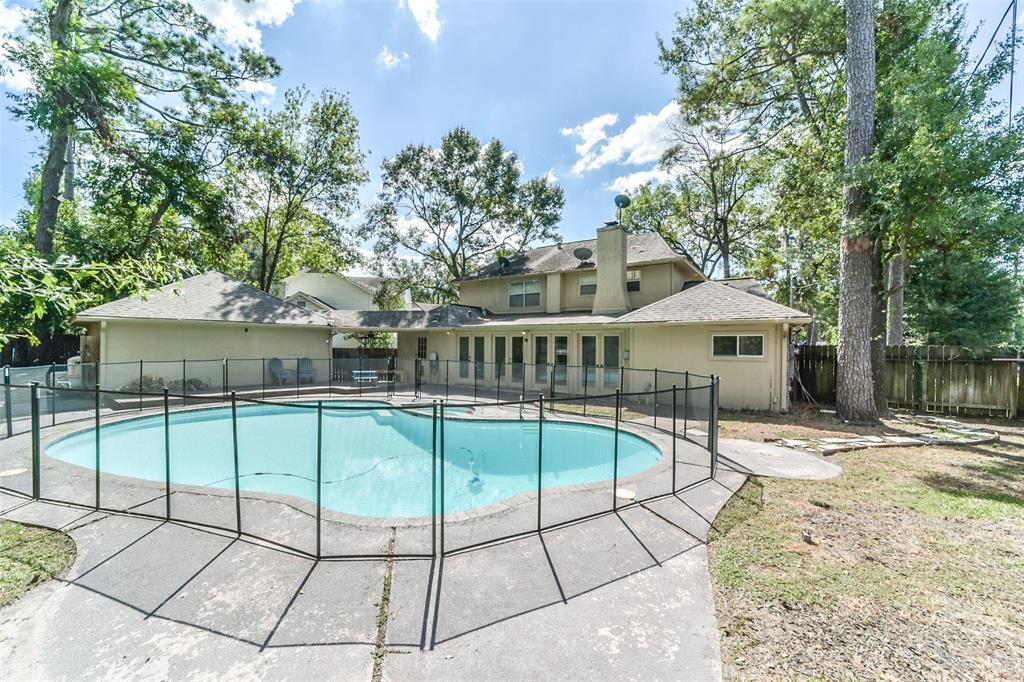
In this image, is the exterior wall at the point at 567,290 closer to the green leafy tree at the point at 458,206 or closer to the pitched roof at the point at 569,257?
the pitched roof at the point at 569,257

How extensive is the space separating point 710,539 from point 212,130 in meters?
25.0

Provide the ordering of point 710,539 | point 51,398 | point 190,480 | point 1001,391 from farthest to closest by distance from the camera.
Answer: point 1001,391 < point 51,398 < point 190,480 < point 710,539

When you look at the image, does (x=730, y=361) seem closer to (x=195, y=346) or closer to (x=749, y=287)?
(x=749, y=287)

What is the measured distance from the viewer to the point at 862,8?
382 inches

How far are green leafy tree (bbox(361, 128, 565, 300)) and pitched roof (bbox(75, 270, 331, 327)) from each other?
948 centimetres

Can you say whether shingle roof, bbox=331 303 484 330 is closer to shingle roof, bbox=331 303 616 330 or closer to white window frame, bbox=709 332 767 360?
shingle roof, bbox=331 303 616 330

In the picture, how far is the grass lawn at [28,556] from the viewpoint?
129 inches

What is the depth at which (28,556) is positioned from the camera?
3672mm

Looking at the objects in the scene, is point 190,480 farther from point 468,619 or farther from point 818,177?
point 818,177

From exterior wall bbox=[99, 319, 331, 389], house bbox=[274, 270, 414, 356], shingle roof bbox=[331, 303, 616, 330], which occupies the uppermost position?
house bbox=[274, 270, 414, 356]

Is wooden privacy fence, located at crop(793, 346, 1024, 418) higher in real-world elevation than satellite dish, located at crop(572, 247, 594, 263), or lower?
lower

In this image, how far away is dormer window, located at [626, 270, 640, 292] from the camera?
16438 mm

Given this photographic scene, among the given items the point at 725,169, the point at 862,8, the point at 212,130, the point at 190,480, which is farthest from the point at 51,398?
the point at 725,169

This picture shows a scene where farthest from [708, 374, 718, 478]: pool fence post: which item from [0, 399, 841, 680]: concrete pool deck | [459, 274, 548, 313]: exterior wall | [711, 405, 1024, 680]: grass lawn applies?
[459, 274, 548, 313]: exterior wall
